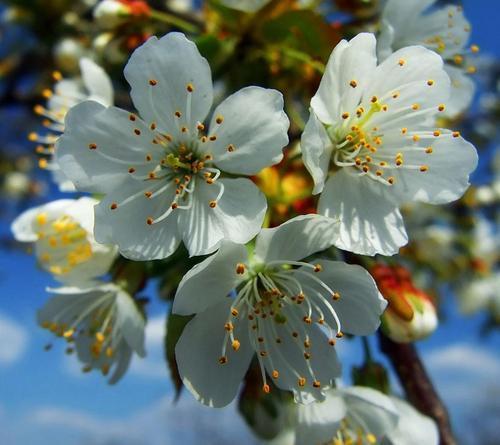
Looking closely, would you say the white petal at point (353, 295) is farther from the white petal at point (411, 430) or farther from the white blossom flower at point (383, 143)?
the white petal at point (411, 430)

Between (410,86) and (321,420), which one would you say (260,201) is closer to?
(410,86)

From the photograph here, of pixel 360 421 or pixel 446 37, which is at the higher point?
pixel 446 37

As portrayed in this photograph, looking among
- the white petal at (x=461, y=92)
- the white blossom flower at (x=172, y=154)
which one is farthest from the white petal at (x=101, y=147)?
the white petal at (x=461, y=92)

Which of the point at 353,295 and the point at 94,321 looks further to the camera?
the point at 94,321

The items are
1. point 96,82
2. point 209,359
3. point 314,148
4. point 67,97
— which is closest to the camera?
point 314,148

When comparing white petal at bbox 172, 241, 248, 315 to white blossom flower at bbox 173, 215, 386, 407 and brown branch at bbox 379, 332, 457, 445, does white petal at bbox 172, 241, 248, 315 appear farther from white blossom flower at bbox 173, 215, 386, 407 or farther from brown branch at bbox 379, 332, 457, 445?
brown branch at bbox 379, 332, 457, 445

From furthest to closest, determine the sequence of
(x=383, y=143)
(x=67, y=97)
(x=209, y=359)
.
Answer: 1. (x=67, y=97)
2. (x=383, y=143)
3. (x=209, y=359)

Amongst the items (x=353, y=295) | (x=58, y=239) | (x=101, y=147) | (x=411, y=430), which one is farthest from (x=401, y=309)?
(x=58, y=239)
